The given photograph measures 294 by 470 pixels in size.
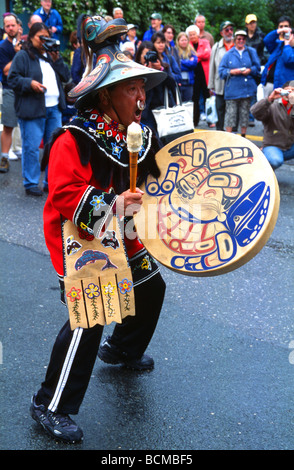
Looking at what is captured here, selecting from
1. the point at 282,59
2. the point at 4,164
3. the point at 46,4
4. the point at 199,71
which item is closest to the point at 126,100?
the point at 4,164

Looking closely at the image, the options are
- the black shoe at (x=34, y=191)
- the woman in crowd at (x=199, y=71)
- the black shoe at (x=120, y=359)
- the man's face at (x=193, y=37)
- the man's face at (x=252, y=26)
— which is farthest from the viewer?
the man's face at (x=252, y=26)

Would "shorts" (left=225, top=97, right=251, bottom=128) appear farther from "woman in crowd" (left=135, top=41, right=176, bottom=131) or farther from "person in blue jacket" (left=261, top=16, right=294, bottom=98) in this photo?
"woman in crowd" (left=135, top=41, right=176, bottom=131)

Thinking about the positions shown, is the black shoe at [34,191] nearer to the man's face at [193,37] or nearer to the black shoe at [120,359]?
the black shoe at [120,359]

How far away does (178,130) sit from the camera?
657 centimetres

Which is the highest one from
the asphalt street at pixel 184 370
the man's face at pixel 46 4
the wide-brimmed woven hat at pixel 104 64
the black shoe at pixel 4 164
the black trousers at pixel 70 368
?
the wide-brimmed woven hat at pixel 104 64

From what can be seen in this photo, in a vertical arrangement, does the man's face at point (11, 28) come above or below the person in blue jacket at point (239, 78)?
above

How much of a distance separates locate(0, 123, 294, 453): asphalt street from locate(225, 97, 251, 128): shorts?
4596 mm

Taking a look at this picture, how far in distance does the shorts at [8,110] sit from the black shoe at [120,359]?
4989 mm

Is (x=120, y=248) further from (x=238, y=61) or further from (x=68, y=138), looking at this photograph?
(x=238, y=61)

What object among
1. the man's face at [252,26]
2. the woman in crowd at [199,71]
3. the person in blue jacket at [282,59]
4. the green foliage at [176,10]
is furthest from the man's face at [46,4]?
the person in blue jacket at [282,59]

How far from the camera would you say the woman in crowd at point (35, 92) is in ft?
20.7

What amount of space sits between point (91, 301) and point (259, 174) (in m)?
0.93

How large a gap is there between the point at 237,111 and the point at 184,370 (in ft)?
21.5
